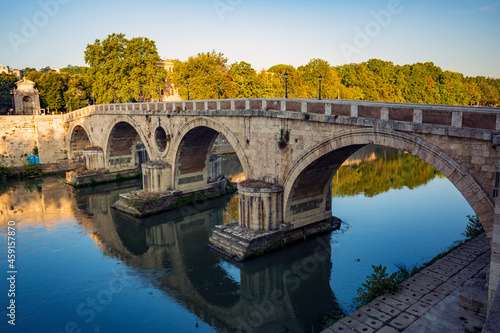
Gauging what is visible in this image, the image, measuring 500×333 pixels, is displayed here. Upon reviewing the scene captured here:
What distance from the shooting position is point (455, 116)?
8.34m

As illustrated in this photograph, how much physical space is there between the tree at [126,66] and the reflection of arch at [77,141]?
425 cm

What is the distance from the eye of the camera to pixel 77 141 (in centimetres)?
3388

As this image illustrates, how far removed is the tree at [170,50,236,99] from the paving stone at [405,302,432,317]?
1110 inches

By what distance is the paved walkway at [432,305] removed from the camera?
24.2ft

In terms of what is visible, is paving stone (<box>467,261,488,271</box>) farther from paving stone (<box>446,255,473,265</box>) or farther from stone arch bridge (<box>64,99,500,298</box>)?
stone arch bridge (<box>64,99,500,298</box>)

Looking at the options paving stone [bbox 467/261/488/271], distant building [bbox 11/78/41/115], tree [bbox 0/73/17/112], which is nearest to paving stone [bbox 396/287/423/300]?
paving stone [bbox 467/261/488/271]

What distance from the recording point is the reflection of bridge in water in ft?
34.5

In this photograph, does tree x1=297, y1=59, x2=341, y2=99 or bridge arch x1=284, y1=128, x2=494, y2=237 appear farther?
tree x1=297, y1=59, x2=341, y2=99

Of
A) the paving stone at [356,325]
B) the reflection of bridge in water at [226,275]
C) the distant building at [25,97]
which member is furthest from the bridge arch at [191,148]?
the distant building at [25,97]

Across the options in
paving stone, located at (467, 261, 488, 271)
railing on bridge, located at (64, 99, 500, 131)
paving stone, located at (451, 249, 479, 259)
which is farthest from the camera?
paving stone, located at (451, 249, 479, 259)

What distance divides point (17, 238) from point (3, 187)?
486 inches

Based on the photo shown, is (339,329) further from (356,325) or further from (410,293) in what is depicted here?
(410,293)

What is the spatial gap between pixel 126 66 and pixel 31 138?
34.1 feet

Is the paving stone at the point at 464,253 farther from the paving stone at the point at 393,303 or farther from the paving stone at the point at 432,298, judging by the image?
the paving stone at the point at 393,303
